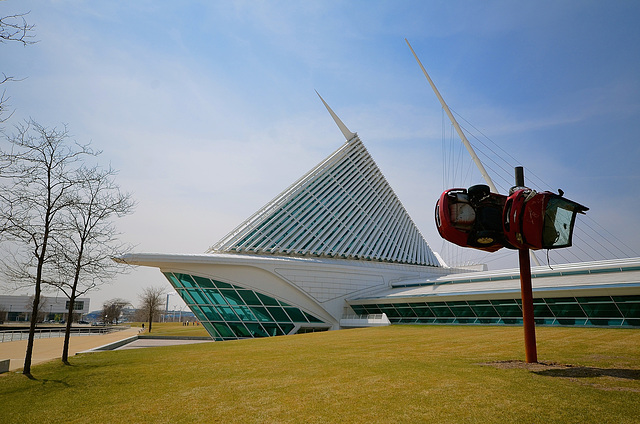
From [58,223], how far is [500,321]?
95.5 ft

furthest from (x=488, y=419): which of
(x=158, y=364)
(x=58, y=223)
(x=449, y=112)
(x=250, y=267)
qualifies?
(x=449, y=112)

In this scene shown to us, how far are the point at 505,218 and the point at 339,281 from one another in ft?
101

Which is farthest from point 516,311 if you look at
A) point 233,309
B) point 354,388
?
point 354,388

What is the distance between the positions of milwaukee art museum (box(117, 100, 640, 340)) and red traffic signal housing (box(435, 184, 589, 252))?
18.8 meters

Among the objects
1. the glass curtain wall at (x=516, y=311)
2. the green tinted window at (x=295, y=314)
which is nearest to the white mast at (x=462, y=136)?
the glass curtain wall at (x=516, y=311)

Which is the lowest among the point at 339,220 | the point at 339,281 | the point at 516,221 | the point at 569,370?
the point at 569,370

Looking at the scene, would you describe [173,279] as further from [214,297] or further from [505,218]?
[505,218]

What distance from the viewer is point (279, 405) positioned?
28.4 ft

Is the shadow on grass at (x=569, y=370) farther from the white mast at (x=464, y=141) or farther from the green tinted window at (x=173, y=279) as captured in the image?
the white mast at (x=464, y=141)

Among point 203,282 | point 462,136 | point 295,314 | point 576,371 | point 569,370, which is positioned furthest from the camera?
point 462,136

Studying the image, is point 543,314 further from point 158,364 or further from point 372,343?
point 158,364

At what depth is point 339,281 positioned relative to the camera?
41.7 metres

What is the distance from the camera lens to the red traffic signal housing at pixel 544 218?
11.3 meters

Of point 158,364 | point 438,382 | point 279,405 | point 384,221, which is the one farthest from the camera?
point 384,221
